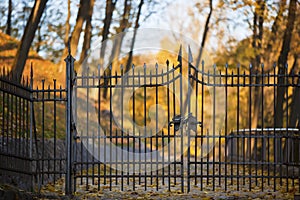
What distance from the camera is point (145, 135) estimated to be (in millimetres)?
12141

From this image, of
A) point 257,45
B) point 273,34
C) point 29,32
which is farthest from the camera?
point 257,45

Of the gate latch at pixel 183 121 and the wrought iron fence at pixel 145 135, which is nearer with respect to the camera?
the wrought iron fence at pixel 145 135

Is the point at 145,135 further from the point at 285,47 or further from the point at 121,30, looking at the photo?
→ the point at 121,30

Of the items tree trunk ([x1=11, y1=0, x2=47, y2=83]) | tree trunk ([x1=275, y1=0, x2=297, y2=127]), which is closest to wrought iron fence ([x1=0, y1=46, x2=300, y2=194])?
tree trunk ([x1=275, y1=0, x2=297, y2=127])

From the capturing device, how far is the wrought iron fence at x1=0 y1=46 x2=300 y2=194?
11.2 metres

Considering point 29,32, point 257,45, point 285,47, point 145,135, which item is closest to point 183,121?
point 145,135

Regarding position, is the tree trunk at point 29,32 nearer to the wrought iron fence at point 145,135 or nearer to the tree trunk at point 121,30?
the wrought iron fence at point 145,135

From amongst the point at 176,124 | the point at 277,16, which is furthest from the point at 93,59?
the point at 176,124

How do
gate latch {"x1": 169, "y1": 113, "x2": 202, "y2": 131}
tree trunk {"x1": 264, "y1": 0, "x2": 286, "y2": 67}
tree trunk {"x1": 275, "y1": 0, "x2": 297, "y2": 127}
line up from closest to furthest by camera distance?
gate latch {"x1": 169, "y1": 113, "x2": 202, "y2": 131} < tree trunk {"x1": 275, "y1": 0, "x2": 297, "y2": 127} < tree trunk {"x1": 264, "y1": 0, "x2": 286, "y2": 67}

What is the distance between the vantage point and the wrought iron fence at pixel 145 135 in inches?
441

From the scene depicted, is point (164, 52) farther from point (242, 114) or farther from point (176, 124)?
point (176, 124)

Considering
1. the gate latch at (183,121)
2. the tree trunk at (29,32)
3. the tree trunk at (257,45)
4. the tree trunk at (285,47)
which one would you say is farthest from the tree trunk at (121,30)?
the gate latch at (183,121)

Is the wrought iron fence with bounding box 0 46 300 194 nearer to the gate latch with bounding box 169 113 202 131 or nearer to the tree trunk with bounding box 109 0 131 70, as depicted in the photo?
the gate latch with bounding box 169 113 202 131

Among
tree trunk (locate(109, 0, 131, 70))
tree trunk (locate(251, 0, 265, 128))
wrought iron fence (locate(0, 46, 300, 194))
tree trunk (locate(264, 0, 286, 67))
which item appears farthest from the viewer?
tree trunk (locate(109, 0, 131, 70))
